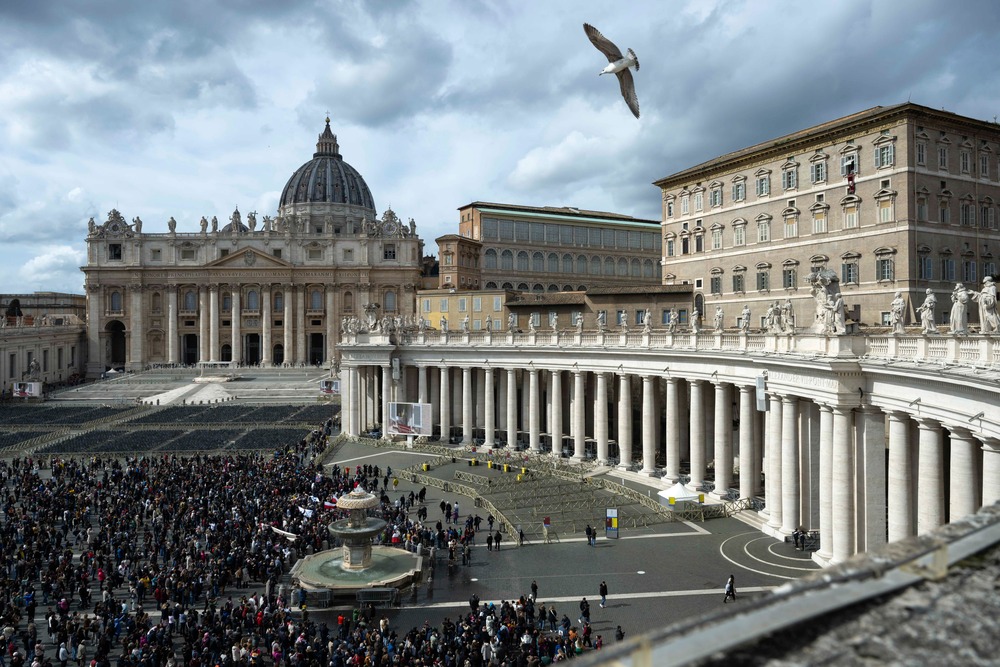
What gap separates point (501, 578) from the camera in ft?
97.3

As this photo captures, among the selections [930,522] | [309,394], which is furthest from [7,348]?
[930,522]

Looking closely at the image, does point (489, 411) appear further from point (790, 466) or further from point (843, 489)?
point (843, 489)

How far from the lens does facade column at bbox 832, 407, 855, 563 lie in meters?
28.2

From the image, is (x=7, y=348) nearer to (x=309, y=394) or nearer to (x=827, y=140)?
(x=309, y=394)

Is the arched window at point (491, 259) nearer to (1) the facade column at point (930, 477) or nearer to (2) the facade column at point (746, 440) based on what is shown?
(2) the facade column at point (746, 440)

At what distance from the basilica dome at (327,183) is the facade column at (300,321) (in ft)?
149

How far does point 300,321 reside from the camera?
13450cm

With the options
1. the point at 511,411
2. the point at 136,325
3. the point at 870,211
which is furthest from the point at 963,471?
the point at 136,325

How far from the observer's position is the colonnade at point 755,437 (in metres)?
24.3

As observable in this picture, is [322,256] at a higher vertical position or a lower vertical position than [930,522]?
higher

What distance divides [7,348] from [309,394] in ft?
131

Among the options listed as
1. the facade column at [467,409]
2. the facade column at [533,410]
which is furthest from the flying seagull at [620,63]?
the facade column at [467,409]

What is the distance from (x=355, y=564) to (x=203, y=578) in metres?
5.64

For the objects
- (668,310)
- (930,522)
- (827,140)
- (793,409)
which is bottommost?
(930,522)
